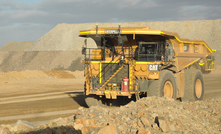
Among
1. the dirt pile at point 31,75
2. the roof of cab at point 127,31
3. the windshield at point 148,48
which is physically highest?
the roof of cab at point 127,31

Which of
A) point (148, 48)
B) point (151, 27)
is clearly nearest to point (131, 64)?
point (148, 48)

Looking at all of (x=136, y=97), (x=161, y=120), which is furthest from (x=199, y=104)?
(x=161, y=120)

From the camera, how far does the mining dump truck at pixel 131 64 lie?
12766 mm

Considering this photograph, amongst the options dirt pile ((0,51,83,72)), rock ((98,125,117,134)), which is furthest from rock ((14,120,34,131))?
dirt pile ((0,51,83,72))

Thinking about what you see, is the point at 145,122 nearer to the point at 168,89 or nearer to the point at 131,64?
the point at 131,64

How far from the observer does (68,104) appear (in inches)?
637

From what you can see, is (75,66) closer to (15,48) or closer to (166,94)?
(166,94)

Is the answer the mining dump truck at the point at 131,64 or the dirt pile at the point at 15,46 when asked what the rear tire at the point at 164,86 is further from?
the dirt pile at the point at 15,46

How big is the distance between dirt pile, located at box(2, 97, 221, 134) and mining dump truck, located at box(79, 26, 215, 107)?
1414 mm

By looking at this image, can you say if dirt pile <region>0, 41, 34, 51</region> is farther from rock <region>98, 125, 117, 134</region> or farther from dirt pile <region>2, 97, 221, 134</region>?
rock <region>98, 125, 117, 134</region>

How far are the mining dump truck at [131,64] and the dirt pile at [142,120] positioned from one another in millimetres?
1414

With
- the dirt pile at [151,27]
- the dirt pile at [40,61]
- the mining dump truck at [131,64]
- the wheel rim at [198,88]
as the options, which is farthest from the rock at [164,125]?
the dirt pile at [151,27]

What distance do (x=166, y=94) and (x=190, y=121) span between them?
394 cm

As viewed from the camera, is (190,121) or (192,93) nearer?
(190,121)
